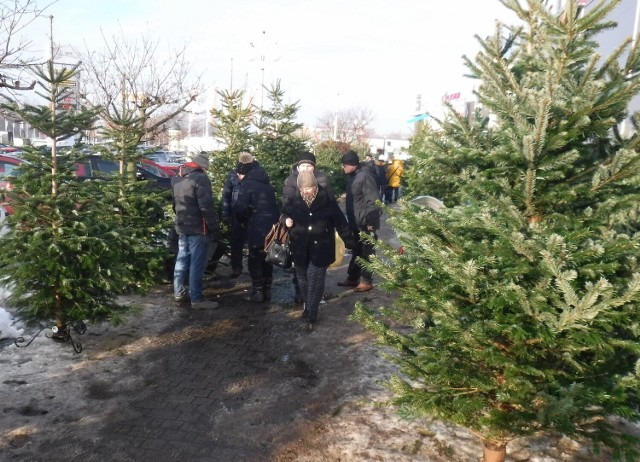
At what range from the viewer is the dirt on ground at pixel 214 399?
3.61 m

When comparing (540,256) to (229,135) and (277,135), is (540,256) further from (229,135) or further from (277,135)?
(277,135)

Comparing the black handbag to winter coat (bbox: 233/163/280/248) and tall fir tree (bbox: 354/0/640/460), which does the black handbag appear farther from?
A: tall fir tree (bbox: 354/0/640/460)

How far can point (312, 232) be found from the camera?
19.9 ft

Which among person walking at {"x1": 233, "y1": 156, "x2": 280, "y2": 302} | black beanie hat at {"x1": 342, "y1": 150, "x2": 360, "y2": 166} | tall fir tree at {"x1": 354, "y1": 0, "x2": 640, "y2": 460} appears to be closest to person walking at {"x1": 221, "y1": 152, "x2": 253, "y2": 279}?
person walking at {"x1": 233, "y1": 156, "x2": 280, "y2": 302}

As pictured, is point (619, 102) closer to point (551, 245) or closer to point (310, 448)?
point (551, 245)

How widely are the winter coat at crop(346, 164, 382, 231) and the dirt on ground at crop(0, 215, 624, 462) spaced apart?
1721mm

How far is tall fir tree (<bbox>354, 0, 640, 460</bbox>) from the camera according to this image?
8.11ft

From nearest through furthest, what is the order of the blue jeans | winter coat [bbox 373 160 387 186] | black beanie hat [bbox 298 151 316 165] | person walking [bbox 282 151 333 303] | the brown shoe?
person walking [bbox 282 151 333 303], black beanie hat [bbox 298 151 316 165], the blue jeans, the brown shoe, winter coat [bbox 373 160 387 186]

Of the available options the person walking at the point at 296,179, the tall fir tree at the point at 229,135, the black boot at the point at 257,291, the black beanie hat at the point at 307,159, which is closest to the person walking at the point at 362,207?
the person walking at the point at 296,179

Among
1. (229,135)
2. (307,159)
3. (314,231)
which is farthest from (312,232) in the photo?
(229,135)

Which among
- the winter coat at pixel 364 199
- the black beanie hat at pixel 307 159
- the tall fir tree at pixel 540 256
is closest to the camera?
the tall fir tree at pixel 540 256

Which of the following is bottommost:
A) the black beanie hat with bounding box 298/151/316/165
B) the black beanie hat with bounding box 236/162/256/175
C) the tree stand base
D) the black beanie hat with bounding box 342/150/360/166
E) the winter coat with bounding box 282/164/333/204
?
the tree stand base

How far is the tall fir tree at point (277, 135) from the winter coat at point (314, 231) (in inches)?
190

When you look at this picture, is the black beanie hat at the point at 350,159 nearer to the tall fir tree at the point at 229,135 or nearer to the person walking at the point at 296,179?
the person walking at the point at 296,179
